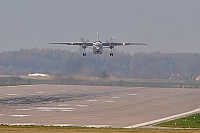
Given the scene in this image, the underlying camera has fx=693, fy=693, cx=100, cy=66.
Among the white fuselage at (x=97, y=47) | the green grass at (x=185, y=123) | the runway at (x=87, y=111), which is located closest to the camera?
the green grass at (x=185, y=123)

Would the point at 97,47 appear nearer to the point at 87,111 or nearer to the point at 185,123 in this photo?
the point at 87,111

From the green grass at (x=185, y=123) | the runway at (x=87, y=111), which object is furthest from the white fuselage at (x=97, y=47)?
the green grass at (x=185, y=123)

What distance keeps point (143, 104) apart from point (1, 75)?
3481 inches

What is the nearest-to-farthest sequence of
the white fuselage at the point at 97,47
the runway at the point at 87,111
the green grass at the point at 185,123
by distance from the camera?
the green grass at the point at 185,123, the runway at the point at 87,111, the white fuselage at the point at 97,47

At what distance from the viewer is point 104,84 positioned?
463 feet

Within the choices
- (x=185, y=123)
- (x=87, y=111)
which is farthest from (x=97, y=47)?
(x=185, y=123)

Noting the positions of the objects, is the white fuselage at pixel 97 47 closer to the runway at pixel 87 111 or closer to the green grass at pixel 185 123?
the runway at pixel 87 111

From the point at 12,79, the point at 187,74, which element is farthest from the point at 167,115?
the point at 187,74

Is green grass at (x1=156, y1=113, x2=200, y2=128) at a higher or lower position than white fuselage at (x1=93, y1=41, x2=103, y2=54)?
lower

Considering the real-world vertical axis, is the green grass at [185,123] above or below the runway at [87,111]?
below

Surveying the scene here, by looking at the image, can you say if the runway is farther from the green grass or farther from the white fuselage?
the white fuselage

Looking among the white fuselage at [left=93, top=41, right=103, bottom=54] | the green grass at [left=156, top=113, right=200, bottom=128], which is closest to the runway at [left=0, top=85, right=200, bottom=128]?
the green grass at [left=156, top=113, right=200, bottom=128]

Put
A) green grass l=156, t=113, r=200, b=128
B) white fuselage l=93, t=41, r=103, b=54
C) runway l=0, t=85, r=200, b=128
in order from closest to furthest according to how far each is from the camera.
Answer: green grass l=156, t=113, r=200, b=128 → runway l=0, t=85, r=200, b=128 → white fuselage l=93, t=41, r=103, b=54

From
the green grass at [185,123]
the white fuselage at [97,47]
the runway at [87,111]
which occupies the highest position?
the white fuselage at [97,47]
